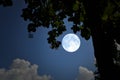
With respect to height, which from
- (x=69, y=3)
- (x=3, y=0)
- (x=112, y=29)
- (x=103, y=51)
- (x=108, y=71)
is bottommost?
(x=108, y=71)

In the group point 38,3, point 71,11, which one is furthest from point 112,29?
point 38,3

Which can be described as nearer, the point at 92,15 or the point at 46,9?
the point at 92,15

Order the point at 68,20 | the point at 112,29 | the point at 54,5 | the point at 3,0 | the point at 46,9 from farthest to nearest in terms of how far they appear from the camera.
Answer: the point at 68,20, the point at 46,9, the point at 54,5, the point at 3,0, the point at 112,29

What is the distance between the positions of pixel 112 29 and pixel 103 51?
5.01 feet

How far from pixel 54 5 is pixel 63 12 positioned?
109 cm

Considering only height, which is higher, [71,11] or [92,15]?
[71,11]

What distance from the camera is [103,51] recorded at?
20.2ft

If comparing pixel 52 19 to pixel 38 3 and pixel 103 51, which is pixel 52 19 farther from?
pixel 103 51

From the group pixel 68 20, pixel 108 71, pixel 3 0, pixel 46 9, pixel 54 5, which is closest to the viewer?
pixel 108 71

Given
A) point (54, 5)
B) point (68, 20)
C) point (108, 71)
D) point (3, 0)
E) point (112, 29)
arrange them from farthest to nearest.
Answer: point (68, 20) < point (54, 5) < point (3, 0) < point (112, 29) < point (108, 71)

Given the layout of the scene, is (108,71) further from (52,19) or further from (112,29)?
(52,19)

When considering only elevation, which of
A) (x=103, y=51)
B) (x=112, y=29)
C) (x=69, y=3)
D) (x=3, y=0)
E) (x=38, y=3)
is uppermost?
(x=38, y=3)

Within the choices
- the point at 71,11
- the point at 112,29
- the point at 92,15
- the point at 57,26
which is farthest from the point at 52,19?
the point at 92,15

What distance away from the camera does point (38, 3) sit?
924 centimetres
